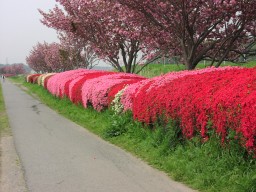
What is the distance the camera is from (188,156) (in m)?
6.26

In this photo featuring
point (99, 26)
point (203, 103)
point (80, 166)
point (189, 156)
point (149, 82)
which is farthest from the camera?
point (99, 26)

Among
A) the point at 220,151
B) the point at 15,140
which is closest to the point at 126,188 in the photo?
the point at 220,151

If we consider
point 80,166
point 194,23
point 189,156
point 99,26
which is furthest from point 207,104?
point 99,26

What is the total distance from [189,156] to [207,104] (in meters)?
0.97

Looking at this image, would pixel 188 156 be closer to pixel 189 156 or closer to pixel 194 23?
pixel 189 156

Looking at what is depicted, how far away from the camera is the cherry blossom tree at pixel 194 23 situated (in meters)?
11.4

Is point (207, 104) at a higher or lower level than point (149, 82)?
lower

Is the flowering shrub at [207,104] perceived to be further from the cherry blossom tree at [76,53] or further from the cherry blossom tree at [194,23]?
the cherry blossom tree at [76,53]

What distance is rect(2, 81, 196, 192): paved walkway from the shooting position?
5.49 m

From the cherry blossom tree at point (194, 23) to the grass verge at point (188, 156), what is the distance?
159 inches

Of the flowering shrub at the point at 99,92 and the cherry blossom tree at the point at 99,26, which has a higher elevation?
the cherry blossom tree at the point at 99,26

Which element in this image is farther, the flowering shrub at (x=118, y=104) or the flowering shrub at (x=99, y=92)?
the flowering shrub at (x=99, y=92)

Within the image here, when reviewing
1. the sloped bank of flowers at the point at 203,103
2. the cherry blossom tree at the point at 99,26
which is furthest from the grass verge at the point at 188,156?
the cherry blossom tree at the point at 99,26

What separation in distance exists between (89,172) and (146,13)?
283 inches
